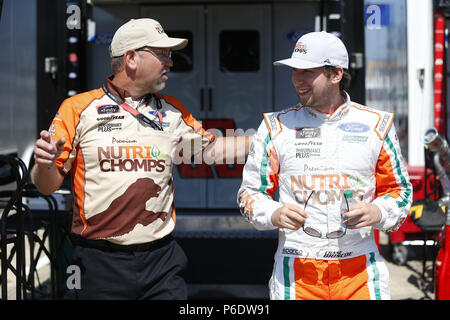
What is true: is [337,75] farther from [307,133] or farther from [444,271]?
[444,271]

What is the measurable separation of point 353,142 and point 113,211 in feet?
3.33

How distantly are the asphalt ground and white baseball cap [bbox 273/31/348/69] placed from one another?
3105mm

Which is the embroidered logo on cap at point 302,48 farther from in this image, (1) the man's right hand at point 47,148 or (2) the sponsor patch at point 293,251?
(1) the man's right hand at point 47,148

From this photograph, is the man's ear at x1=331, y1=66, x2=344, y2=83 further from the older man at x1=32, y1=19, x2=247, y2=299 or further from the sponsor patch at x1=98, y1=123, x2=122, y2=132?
the sponsor patch at x1=98, y1=123, x2=122, y2=132

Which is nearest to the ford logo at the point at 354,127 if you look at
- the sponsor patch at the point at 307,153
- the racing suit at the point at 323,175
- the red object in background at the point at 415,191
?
the racing suit at the point at 323,175

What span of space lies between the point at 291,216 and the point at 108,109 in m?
0.93

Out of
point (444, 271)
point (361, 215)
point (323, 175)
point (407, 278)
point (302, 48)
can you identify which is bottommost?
point (407, 278)

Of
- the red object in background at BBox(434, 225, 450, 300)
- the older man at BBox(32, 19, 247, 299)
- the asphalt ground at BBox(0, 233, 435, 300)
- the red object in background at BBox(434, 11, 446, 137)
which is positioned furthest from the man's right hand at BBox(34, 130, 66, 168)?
the red object in background at BBox(434, 11, 446, 137)

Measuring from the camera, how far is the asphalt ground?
4.98 meters

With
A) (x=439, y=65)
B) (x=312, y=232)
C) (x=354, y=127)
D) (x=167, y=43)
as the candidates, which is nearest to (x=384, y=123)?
(x=354, y=127)

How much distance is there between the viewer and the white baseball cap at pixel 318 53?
220cm

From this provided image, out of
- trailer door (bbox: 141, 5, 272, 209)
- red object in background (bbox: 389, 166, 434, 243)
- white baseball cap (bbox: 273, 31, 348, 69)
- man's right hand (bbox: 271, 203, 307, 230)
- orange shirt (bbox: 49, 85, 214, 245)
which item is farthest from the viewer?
red object in background (bbox: 389, 166, 434, 243)

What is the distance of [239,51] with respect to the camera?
A: 5504mm

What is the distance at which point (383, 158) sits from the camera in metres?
2.25
